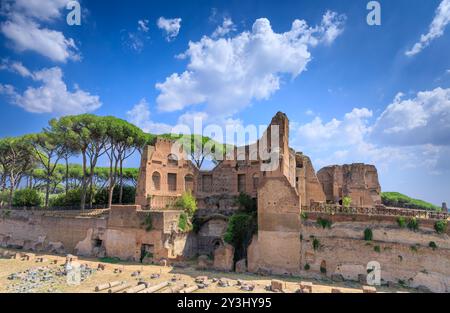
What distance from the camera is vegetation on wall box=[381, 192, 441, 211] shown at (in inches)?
1300

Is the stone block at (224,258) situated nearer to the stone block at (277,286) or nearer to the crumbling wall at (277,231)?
the crumbling wall at (277,231)

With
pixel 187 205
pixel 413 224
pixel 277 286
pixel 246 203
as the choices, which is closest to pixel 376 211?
pixel 413 224

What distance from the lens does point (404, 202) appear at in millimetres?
35406

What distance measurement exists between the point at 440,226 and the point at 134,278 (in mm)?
14711

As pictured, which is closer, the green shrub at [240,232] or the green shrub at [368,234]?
the green shrub at [368,234]

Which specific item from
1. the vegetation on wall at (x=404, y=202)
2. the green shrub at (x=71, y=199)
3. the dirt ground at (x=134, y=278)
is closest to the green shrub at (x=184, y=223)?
the dirt ground at (x=134, y=278)

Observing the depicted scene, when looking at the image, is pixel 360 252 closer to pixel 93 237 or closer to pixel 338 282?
pixel 338 282

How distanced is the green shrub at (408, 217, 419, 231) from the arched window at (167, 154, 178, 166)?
18.9 metres

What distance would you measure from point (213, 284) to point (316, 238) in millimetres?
5885

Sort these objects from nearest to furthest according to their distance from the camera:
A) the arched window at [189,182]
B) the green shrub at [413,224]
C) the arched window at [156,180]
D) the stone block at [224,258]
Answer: the green shrub at [413,224] < the stone block at [224,258] < the arched window at [156,180] < the arched window at [189,182]

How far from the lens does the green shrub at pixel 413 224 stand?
48.4ft

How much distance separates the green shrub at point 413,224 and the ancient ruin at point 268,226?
105mm

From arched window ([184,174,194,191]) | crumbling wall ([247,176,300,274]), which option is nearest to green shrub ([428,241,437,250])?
crumbling wall ([247,176,300,274])

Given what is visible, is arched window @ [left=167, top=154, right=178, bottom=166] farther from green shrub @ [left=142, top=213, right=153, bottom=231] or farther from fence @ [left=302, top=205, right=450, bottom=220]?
fence @ [left=302, top=205, right=450, bottom=220]
